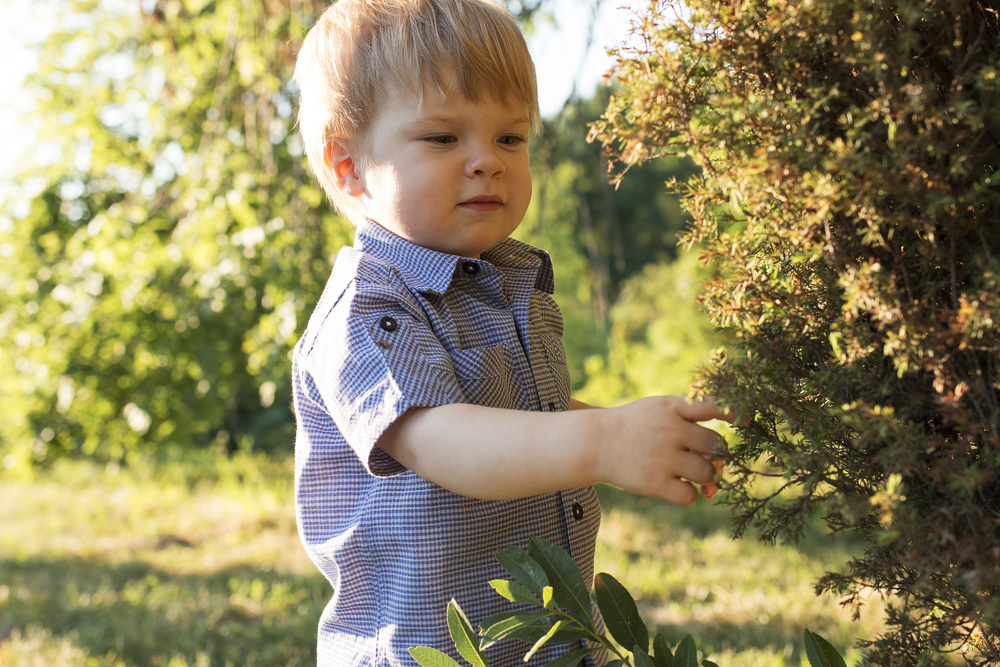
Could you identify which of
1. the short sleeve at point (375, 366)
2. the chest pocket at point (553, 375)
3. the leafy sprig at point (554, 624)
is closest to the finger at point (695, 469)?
the leafy sprig at point (554, 624)

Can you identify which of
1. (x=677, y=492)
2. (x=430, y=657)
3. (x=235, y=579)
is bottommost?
(x=235, y=579)

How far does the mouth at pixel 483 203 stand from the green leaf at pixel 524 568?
572 mm

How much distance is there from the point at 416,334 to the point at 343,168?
445 millimetres

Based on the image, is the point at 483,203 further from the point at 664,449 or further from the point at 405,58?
the point at 664,449

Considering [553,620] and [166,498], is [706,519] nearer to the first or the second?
[166,498]

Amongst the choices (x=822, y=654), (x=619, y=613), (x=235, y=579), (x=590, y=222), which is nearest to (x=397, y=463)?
(x=619, y=613)

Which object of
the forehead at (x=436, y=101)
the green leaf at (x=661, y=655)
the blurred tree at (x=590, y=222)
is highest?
the forehead at (x=436, y=101)

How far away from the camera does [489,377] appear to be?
1225 mm

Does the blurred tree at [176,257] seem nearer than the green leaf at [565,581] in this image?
No

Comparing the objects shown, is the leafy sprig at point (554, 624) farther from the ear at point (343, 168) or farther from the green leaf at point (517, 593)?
the ear at point (343, 168)

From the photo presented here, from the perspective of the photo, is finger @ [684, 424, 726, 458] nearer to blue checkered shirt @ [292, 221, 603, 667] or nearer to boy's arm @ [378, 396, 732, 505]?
boy's arm @ [378, 396, 732, 505]

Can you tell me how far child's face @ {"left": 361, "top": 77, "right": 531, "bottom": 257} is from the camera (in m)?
1.25

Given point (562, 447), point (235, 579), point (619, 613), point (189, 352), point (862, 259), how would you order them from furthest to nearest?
point (189, 352)
point (235, 579)
point (619, 613)
point (562, 447)
point (862, 259)

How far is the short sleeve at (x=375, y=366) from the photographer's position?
1018mm
